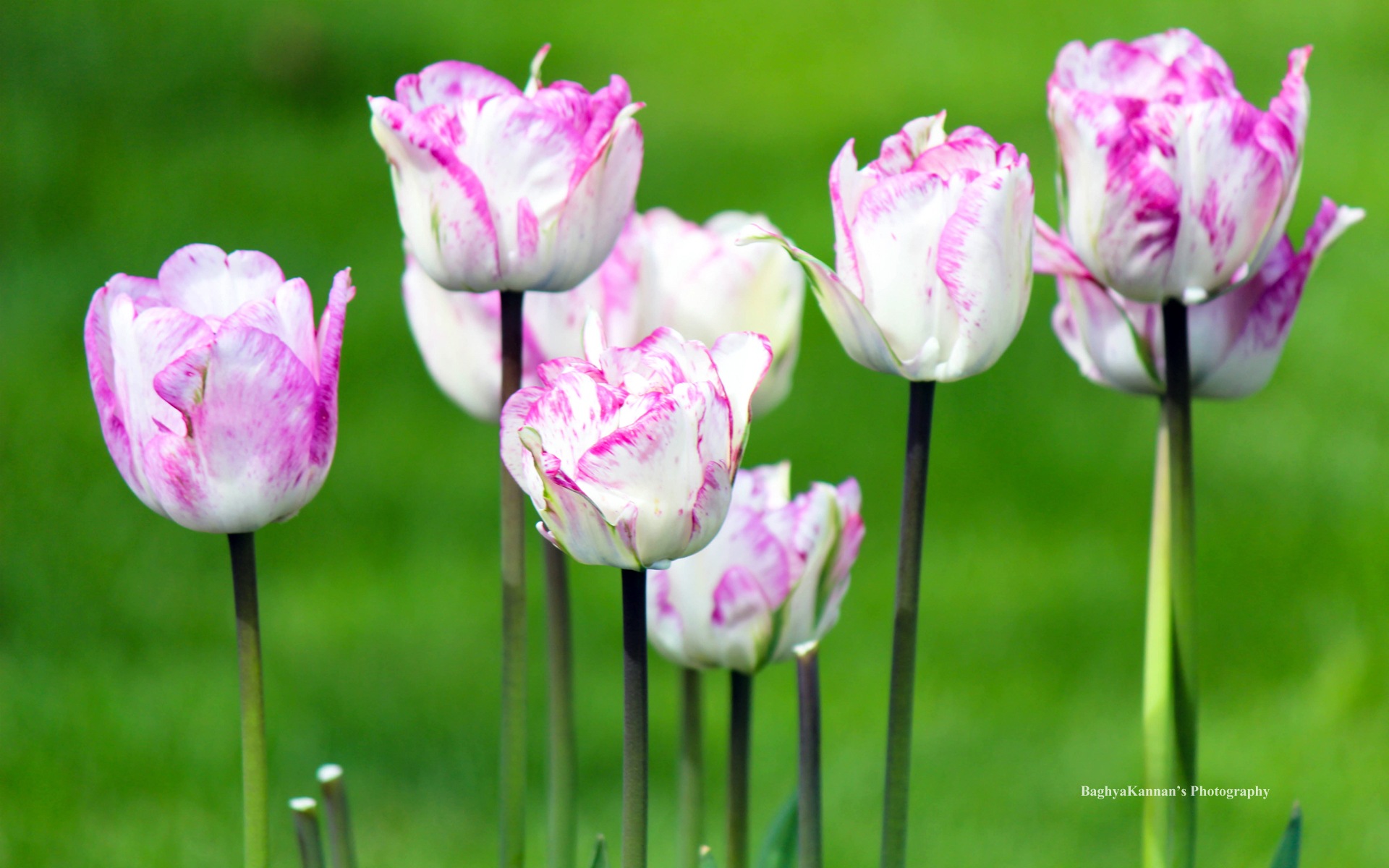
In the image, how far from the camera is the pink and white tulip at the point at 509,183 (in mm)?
672

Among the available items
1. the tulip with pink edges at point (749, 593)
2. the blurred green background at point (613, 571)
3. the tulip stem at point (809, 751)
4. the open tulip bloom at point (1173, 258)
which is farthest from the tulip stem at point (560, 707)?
the blurred green background at point (613, 571)

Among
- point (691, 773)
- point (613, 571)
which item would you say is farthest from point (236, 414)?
point (613, 571)

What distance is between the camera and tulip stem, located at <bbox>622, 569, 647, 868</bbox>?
0.56 metres

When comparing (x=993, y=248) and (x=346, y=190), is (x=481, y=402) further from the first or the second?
(x=346, y=190)

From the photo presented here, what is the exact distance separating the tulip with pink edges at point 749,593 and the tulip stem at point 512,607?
8 cm

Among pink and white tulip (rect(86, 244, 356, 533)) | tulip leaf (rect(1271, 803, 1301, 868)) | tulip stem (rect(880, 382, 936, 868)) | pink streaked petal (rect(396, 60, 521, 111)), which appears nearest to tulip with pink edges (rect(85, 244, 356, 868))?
pink and white tulip (rect(86, 244, 356, 533))

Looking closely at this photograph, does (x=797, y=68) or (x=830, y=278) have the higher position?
(x=797, y=68)

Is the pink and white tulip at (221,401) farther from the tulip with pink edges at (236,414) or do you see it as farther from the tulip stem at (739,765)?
the tulip stem at (739,765)

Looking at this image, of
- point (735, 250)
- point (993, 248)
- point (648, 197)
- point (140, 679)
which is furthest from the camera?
point (648, 197)

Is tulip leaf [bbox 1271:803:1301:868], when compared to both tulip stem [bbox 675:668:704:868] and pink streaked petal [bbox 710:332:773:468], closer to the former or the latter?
tulip stem [bbox 675:668:704:868]

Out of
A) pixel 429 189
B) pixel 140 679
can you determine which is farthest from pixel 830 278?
pixel 140 679

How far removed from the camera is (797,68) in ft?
11.9

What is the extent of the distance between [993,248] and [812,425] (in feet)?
5.91

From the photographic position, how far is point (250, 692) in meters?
0.62
